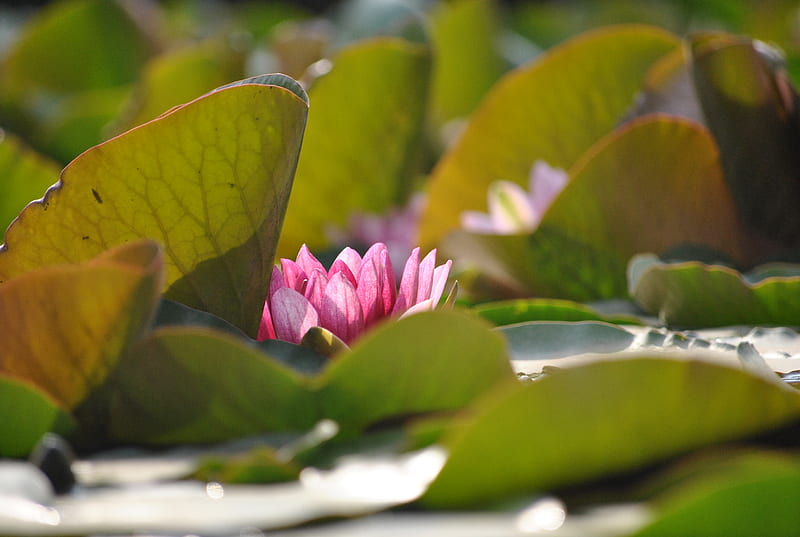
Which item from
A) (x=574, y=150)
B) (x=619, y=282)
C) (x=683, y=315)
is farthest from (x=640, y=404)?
(x=574, y=150)

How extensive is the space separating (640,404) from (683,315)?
33 cm

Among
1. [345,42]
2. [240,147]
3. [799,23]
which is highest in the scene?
[799,23]

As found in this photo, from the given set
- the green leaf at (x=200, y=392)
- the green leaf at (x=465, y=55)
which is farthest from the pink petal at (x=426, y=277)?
the green leaf at (x=465, y=55)

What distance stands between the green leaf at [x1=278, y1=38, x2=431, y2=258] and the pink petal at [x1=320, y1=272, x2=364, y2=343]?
1.52ft

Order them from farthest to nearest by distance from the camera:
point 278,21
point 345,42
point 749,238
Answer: point 278,21, point 345,42, point 749,238

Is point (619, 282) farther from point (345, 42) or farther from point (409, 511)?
point (345, 42)

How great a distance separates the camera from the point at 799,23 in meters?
1.96

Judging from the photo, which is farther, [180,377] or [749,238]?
[749,238]

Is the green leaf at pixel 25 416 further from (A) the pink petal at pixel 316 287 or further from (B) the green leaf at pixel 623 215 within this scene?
(B) the green leaf at pixel 623 215

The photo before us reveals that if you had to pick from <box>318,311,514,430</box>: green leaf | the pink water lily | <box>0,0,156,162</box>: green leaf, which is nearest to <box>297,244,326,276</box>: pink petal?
the pink water lily

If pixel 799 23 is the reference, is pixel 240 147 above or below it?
below

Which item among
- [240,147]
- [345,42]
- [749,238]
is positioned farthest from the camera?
[345,42]

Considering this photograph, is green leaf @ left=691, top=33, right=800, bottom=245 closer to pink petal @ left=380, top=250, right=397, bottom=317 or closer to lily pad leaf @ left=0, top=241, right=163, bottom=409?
pink petal @ left=380, top=250, right=397, bottom=317


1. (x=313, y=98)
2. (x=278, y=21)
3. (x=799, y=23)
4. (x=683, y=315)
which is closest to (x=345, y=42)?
(x=313, y=98)
